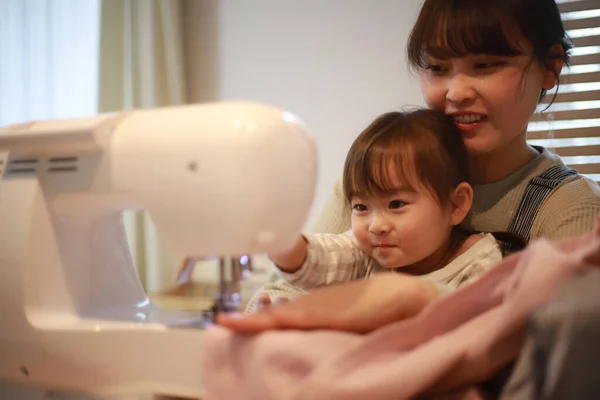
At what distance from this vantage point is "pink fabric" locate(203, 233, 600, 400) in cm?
43

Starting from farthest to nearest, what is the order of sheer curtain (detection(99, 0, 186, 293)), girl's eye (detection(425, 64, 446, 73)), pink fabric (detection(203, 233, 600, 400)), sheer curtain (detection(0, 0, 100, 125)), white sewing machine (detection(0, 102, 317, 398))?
sheer curtain (detection(99, 0, 186, 293)), sheer curtain (detection(0, 0, 100, 125)), girl's eye (detection(425, 64, 446, 73)), white sewing machine (detection(0, 102, 317, 398)), pink fabric (detection(203, 233, 600, 400))

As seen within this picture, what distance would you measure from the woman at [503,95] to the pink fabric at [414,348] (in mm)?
471

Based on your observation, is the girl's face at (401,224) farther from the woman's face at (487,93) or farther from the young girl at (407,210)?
the woman's face at (487,93)

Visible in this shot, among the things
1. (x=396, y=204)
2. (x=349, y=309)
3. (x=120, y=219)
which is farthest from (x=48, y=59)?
(x=349, y=309)

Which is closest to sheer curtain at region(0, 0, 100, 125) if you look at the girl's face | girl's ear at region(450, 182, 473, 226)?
the girl's face

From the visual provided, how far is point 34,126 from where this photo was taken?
70 centimetres

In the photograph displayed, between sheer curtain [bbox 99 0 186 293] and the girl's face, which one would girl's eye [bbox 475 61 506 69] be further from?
sheer curtain [bbox 99 0 186 293]

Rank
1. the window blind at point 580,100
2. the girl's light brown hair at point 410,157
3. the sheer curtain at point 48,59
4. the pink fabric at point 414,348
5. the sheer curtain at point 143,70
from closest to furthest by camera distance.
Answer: the pink fabric at point 414,348 < the girl's light brown hair at point 410,157 < the sheer curtain at point 48,59 < the window blind at point 580,100 < the sheer curtain at point 143,70

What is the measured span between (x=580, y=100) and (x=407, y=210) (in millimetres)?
1064

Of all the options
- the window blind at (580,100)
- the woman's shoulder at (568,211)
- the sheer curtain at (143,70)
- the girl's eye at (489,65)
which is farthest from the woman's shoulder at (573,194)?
the sheer curtain at (143,70)

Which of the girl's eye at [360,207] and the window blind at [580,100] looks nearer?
the girl's eye at [360,207]

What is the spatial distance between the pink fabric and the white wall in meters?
1.37

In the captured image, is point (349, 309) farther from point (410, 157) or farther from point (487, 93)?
point (487, 93)

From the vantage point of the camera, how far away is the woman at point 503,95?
91 centimetres
